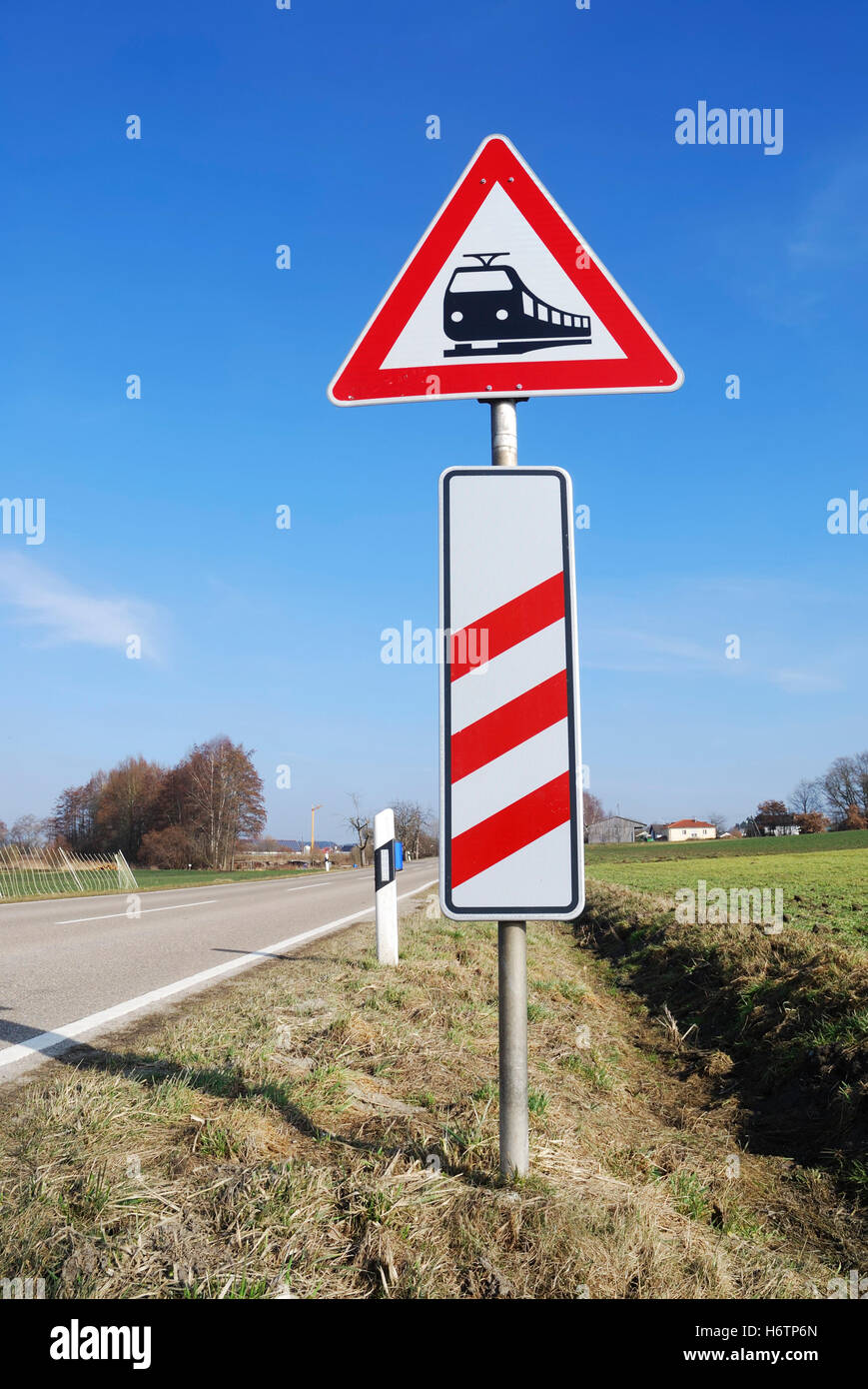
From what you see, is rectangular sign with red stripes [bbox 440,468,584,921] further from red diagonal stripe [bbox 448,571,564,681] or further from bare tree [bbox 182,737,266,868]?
bare tree [bbox 182,737,266,868]

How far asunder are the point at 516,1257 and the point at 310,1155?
2.98 ft

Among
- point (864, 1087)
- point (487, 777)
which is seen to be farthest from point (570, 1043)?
point (487, 777)

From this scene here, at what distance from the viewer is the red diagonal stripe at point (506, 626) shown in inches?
91.9

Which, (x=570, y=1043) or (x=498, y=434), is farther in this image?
(x=570, y=1043)

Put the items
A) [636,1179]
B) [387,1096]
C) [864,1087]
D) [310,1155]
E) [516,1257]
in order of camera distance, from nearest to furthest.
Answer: [516,1257] → [310,1155] → [636,1179] → [387,1096] → [864,1087]

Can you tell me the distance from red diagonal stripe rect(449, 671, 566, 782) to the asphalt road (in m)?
3.08

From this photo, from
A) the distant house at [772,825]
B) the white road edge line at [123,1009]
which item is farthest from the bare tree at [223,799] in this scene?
the white road edge line at [123,1009]

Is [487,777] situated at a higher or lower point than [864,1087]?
higher

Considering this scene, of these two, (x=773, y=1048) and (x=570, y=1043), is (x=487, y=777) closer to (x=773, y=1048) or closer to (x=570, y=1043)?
(x=570, y=1043)

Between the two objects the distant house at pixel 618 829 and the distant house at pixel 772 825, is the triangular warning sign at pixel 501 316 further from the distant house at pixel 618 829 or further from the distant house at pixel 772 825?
the distant house at pixel 618 829

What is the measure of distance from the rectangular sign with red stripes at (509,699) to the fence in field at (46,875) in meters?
A: 23.9

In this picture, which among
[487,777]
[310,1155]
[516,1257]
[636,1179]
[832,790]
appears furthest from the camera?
[832,790]

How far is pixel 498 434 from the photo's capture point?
2.50 meters

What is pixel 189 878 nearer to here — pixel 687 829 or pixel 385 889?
pixel 385 889
